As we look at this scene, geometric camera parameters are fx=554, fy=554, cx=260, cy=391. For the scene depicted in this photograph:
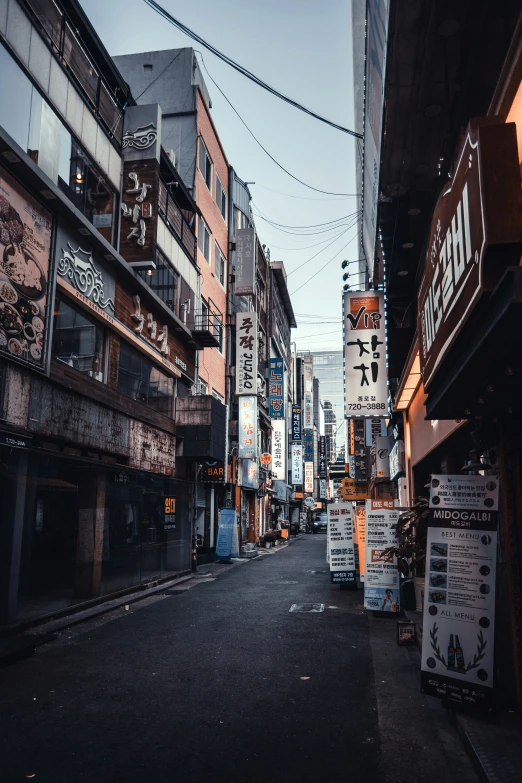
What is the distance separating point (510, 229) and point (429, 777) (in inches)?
168

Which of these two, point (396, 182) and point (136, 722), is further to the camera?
point (396, 182)

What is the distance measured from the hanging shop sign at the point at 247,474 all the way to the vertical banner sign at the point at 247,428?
8.70ft

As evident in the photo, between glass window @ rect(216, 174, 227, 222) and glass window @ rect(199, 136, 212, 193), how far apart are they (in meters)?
1.45

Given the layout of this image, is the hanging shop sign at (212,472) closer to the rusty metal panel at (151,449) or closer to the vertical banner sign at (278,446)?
the rusty metal panel at (151,449)

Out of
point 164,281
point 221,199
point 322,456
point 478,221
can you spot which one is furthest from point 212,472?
point 322,456

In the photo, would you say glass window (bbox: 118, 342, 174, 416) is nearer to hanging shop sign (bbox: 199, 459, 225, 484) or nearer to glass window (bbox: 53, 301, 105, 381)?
glass window (bbox: 53, 301, 105, 381)

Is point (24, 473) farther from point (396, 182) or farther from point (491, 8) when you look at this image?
point (491, 8)

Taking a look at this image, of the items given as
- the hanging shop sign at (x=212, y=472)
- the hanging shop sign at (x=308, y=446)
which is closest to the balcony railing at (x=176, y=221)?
the hanging shop sign at (x=212, y=472)

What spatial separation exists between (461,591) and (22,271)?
30.0ft

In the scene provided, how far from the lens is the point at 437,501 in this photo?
603 centimetres

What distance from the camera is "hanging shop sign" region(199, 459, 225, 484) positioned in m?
23.5

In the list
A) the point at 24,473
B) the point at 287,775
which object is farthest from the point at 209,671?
the point at 24,473

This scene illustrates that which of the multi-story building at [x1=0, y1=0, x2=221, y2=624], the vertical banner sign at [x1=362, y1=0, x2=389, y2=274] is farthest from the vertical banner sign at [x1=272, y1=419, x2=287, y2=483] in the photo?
the vertical banner sign at [x1=362, y1=0, x2=389, y2=274]

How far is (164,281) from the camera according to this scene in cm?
1948
